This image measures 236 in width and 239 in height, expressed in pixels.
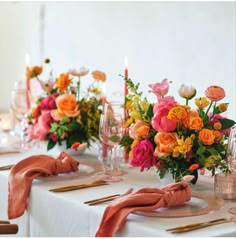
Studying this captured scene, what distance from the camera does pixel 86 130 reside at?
286cm

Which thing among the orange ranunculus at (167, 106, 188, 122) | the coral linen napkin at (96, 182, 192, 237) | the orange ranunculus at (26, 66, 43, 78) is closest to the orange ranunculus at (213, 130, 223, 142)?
the orange ranunculus at (167, 106, 188, 122)

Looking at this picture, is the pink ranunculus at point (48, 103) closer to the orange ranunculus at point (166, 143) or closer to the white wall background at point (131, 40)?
the orange ranunculus at point (166, 143)

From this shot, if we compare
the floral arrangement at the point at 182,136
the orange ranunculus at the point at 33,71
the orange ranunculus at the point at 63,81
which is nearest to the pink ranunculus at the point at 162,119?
the floral arrangement at the point at 182,136

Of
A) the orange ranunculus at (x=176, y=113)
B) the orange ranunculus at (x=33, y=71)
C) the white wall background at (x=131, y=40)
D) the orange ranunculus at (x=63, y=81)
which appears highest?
the white wall background at (x=131, y=40)

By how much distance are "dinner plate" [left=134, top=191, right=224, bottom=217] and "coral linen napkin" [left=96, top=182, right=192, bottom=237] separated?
16mm

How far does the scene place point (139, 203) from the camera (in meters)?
1.93

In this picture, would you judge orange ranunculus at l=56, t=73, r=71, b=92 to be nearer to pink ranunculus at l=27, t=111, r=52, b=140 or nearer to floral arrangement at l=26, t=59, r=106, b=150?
floral arrangement at l=26, t=59, r=106, b=150

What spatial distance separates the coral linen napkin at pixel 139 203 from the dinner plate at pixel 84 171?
531 mm

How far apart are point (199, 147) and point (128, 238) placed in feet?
1.65

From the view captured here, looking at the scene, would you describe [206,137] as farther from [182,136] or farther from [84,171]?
[84,171]

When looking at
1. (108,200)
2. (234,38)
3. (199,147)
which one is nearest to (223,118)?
(199,147)

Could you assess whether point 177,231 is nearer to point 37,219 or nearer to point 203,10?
point 37,219

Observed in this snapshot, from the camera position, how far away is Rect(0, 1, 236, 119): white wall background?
3760 millimetres

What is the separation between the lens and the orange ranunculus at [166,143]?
2.20 meters
